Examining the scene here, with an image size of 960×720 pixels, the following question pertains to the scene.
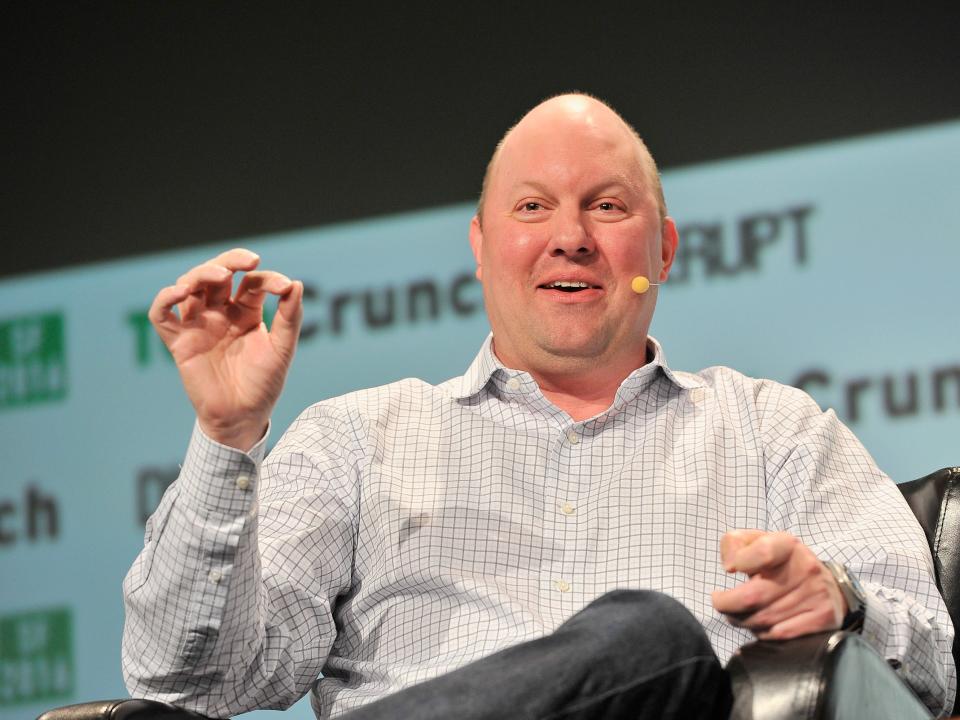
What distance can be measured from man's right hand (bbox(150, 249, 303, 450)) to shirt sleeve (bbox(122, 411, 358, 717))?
4cm

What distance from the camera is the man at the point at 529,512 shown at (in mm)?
1329

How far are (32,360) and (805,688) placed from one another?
2950 millimetres

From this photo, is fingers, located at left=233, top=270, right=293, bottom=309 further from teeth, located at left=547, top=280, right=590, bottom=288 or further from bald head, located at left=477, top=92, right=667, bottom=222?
bald head, located at left=477, top=92, right=667, bottom=222

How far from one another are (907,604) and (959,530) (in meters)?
0.24

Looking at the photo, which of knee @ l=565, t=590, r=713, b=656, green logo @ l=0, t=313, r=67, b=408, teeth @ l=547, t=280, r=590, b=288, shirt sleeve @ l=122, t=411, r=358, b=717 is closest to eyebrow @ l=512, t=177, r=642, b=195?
teeth @ l=547, t=280, r=590, b=288

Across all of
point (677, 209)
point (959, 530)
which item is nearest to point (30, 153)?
point (677, 209)

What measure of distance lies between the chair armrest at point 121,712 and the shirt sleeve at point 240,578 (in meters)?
0.10

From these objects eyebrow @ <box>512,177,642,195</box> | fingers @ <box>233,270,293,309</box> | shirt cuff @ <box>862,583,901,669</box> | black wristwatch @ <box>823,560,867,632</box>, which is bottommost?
shirt cuff @ <box>862,583,901,669</box>

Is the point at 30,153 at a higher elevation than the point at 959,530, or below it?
higher

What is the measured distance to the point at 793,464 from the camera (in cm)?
181

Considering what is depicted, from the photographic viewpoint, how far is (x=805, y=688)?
117 centimetres

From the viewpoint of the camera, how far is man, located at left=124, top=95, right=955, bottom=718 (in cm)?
133

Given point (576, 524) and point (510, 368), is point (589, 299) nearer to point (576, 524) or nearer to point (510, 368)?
point (510, 368)

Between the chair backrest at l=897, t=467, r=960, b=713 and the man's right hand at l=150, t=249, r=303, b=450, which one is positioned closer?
the man's right hand at l=150, t=249, r=303, b=450
